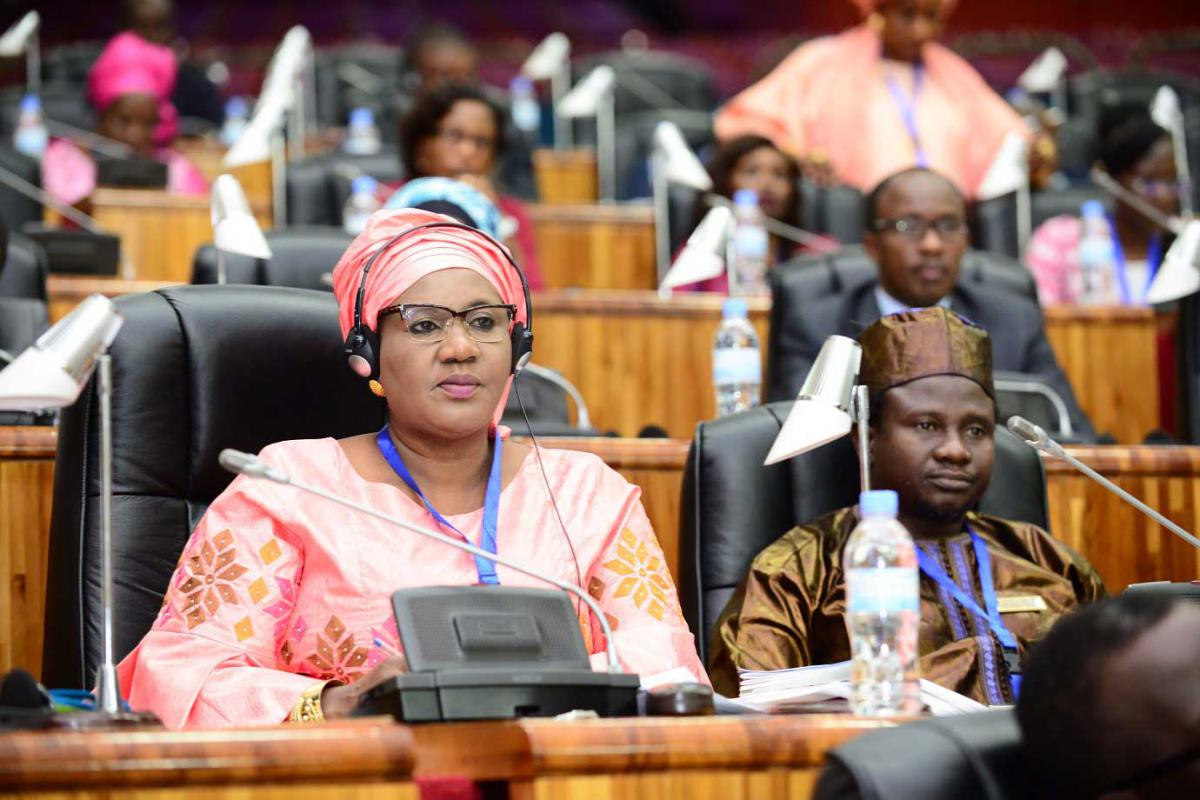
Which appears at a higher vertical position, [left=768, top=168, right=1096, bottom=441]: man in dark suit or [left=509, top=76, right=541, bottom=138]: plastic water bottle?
[left=509, top=76, right=541, bottom=138]: plastic water bottle

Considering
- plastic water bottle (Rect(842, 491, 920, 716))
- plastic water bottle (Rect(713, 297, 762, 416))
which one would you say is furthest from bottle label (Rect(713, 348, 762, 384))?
plastic water bottle (Rect(842, 491, 920, 716))

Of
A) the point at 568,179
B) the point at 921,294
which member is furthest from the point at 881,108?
the point at 921,294

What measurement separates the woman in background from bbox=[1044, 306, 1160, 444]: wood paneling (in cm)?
127

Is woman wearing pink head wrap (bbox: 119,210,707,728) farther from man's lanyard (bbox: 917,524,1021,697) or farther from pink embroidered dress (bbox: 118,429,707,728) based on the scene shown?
man's lanyard (bbox: 917,524,1021,697)

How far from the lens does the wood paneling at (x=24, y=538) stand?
2.67 metres

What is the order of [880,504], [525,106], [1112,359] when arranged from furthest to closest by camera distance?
1. [525,106]
2. [1112,359]
3. [880,504]

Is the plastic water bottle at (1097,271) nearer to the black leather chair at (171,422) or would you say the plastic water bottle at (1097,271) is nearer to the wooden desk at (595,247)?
the wooden desk at (595,247)

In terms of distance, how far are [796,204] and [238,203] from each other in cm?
207

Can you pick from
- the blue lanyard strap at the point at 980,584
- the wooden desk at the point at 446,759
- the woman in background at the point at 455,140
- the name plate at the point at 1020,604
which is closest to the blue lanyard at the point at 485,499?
the wooden desk at the point at 446,759

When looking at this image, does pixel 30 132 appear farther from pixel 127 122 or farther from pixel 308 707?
pixel 308 707

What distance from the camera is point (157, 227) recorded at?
502 centimetres

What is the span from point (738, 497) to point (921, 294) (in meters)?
1.25

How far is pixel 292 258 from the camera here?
3.55 metres

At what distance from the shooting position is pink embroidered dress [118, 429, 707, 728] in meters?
2.01
